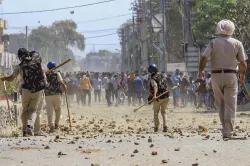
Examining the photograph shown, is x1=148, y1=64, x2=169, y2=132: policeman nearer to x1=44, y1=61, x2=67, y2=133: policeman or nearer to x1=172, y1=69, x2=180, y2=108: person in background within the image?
x1=44, y1=61, x2=67, y2=133: policeman

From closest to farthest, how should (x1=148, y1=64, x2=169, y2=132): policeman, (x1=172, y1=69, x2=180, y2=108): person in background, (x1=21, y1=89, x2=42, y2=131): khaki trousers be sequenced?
1. (x1=21, y1=89, x2=42, y2=131): khaki trousers
2. (x1=148, y1=64, x2=169, y2=132): policeman
3. (x1=172, y1=69, x2=180, y2=108): person in background

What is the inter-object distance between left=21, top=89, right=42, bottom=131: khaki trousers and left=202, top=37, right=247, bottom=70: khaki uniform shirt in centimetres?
398

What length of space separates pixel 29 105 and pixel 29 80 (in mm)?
555

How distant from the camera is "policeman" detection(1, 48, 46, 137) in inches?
550

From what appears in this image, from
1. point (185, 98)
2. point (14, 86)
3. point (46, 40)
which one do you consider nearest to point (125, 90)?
point (185, 98)

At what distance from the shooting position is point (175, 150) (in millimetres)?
9953

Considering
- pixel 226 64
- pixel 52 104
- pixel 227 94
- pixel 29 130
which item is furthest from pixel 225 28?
pixel 52 104

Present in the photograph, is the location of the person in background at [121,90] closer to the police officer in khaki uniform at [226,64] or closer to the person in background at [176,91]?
the person in background at [176,91]

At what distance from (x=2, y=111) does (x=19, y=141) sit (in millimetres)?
4330

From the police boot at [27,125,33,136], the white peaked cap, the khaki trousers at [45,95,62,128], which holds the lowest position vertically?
the police boot at [27,125,33,136]

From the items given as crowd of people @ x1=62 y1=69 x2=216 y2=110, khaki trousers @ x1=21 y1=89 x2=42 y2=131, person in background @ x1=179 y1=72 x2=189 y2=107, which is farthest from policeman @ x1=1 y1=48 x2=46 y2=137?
person in background @ x1=179 y1=72 x2=189 y2=107

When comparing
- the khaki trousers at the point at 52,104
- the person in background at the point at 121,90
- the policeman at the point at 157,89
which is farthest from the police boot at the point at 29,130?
the person in background at the point at 121,90

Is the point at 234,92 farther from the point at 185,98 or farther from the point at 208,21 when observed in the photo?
the point at 208,21

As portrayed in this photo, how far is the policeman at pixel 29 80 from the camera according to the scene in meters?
14.0
